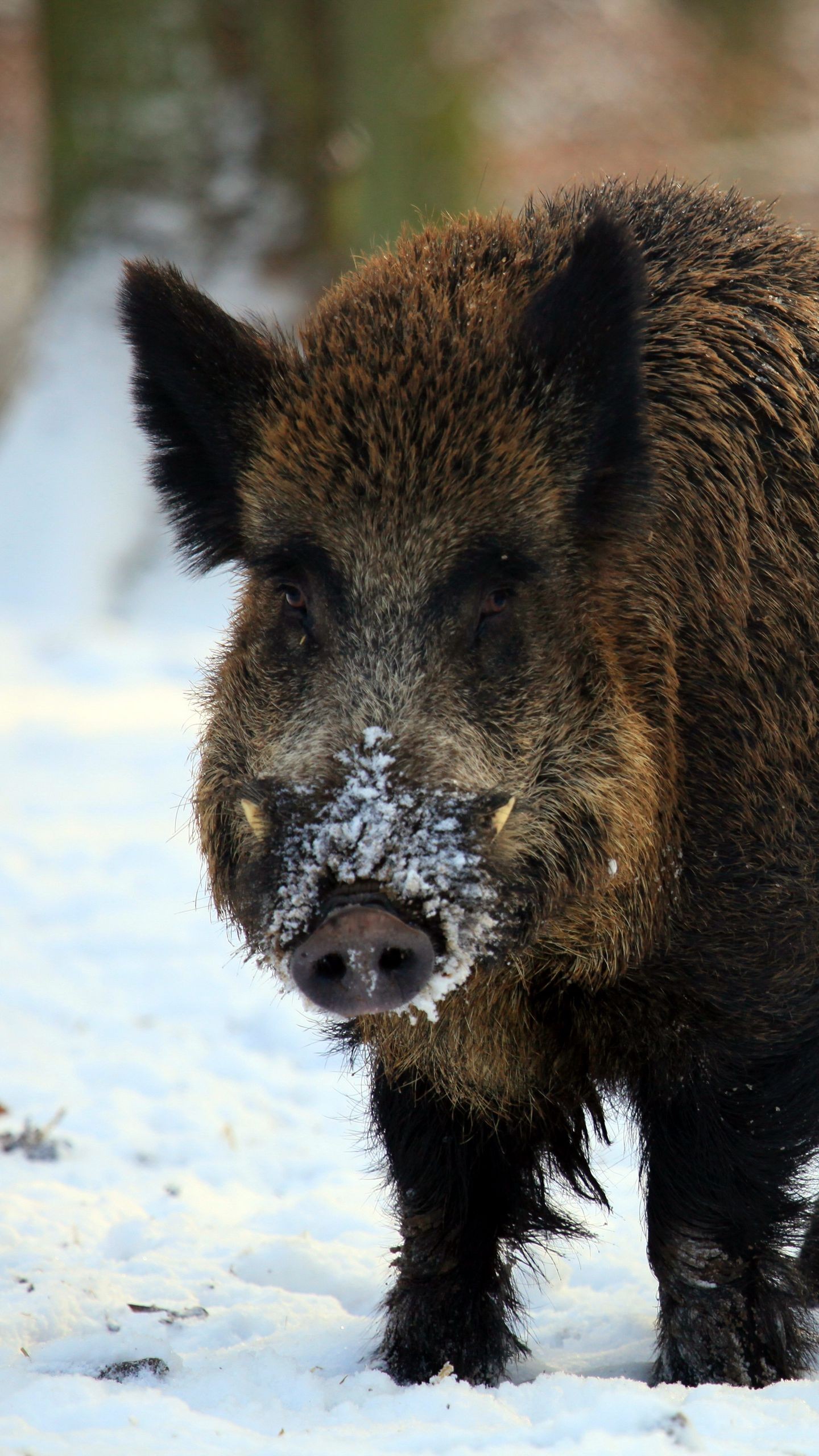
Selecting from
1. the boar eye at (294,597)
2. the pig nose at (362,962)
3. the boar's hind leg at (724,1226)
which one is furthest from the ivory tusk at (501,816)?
the boar's hind leg at (724,1226)

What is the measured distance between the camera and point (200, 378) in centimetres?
366

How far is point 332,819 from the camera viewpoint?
2.96 metres

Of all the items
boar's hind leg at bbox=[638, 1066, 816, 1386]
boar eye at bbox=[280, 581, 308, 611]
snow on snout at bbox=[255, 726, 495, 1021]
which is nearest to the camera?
snow on snout at bbox=[255, 726, 495, 1021]

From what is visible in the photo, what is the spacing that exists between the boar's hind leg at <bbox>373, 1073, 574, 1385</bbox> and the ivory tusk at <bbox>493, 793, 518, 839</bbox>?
95 cm

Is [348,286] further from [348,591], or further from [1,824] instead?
[1,824]

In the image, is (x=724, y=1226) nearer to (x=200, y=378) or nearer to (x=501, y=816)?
(x=501, y=816)

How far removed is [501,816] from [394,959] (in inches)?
18.2

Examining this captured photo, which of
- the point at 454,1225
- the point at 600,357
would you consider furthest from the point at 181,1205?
the point at 600,357

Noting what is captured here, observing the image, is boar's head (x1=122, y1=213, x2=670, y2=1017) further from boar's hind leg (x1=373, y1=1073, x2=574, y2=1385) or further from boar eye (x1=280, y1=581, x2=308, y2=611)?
boar's hind leg (x1=373, y1=1073, x2=574, y2=1385)

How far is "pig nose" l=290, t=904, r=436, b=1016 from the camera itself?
2.79 meters

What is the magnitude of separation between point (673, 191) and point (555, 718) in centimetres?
160

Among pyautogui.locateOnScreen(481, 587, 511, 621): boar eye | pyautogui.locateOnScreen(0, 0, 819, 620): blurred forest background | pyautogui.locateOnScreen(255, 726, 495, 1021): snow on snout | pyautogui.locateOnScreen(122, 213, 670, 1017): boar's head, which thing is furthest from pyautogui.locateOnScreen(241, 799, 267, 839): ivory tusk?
pyautogui.locateOnScreen(0, 0, 819, 620): blurred forest background

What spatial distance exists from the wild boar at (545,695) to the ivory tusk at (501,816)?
19 millimetres

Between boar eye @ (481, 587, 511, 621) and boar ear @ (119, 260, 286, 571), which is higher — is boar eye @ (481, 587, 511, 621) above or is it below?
below
